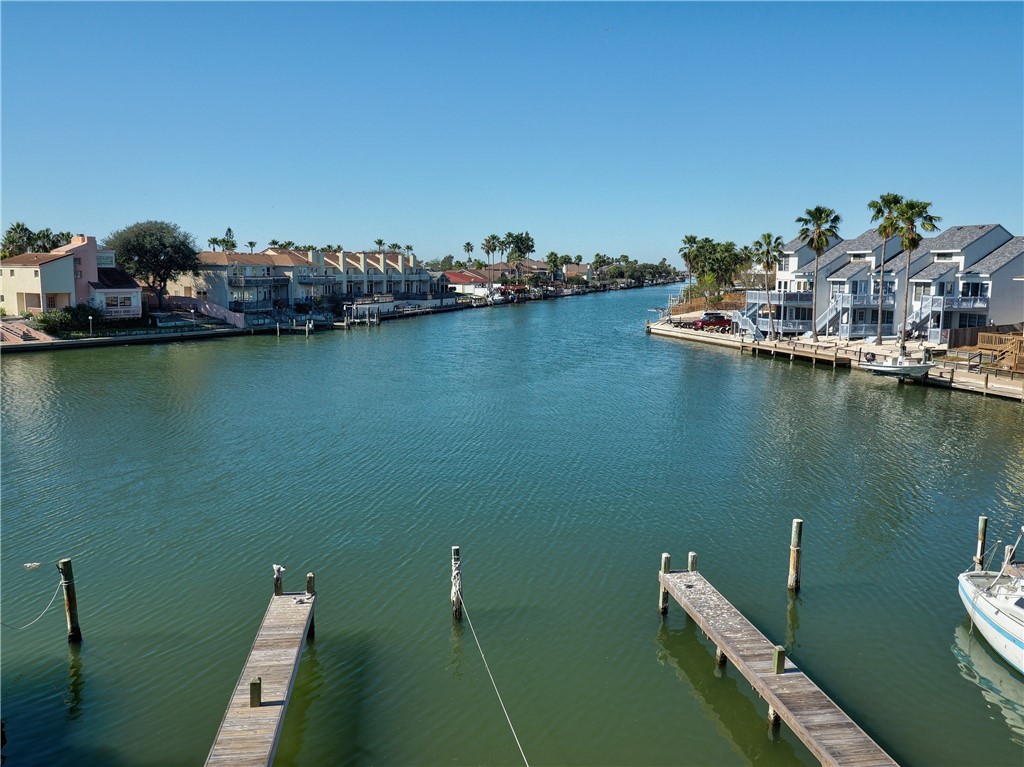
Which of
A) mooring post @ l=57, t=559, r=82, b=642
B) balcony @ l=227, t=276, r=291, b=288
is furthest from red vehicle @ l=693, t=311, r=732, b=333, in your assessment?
mooring post @ l=57, t=559, r=82, b=642

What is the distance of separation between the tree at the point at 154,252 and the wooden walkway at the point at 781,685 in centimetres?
8806

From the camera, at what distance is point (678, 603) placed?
20719 mm

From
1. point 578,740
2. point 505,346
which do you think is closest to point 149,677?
point 578,740

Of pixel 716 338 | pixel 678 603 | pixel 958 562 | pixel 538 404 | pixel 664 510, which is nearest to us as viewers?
pixel 678 603

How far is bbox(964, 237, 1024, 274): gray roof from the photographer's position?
206 ft

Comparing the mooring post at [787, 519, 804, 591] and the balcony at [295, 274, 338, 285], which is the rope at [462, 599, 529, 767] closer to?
the mooring post at [787, 519, 804, 591]

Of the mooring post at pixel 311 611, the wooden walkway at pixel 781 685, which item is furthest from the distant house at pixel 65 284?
the wooden walkway at pixel 781 685

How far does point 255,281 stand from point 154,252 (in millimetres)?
13354

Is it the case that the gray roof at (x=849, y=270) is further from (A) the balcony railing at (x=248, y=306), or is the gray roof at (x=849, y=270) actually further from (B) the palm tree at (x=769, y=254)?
(A) the balcony railing at (x=248, y=306)

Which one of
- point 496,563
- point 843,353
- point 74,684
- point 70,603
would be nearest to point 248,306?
point 843,353

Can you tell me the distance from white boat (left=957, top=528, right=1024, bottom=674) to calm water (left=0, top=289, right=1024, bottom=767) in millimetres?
599

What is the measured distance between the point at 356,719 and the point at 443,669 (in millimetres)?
2519

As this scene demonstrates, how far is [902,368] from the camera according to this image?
54.6 meters

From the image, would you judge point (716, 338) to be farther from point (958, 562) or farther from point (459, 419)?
point (958, 562)
